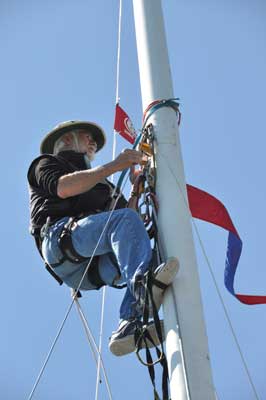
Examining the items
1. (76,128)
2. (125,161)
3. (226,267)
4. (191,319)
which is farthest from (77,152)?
(191,319)

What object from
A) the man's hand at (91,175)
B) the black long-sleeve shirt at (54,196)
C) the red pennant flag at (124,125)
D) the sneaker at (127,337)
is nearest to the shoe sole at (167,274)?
the sneaker at (127,337)

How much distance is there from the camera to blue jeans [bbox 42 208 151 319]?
4809 millimetres

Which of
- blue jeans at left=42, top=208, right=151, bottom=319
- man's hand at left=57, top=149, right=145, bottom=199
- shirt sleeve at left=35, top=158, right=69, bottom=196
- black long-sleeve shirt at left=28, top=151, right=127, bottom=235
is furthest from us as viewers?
black long-sleeve shirt at left=28, top=151, right=127, bottom=235

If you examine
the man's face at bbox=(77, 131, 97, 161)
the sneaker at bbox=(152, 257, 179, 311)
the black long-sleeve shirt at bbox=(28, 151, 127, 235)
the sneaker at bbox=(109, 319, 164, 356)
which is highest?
the man's face at bbox=(77, 131, 97, 161)

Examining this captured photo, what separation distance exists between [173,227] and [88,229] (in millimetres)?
615

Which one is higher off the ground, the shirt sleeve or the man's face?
the man's face

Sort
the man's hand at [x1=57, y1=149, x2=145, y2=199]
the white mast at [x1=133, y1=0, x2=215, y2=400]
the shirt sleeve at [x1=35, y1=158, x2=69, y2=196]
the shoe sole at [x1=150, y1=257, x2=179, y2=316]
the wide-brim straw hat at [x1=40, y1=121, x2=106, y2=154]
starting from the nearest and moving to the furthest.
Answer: the white mast at [x1=133, y1=0, x2=215, y2=400], the shoe sole at [x1=150, y1=257, x2=179, y2=316], the man's hand at [x1=57, y1=149, x2=145, y2=199], the shirt sleeve at [x1=35, y1=158, x2=69, y2=196], the wide-brim straw hat at [x1=40, y1=121, x2=106, y2=154]

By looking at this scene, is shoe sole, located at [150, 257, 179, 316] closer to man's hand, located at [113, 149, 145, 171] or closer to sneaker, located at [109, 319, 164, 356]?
sneaker, located at [109, 319, 164, 356]

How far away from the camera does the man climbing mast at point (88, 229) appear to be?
4840mm

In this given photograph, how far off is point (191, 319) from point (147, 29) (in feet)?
9.64

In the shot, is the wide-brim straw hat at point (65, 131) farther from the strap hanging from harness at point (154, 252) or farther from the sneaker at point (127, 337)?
the sneaker at point (127, 337)

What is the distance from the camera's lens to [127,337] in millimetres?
4941

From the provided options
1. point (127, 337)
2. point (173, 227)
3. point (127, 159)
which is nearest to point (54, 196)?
point (127, 159)

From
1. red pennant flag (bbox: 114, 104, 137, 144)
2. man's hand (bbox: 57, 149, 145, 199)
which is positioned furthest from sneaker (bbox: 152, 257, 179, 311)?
red pennant flag (bbox: 114, 104, 137, 144)
